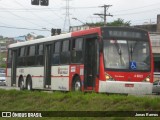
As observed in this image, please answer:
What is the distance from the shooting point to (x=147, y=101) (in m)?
13.7

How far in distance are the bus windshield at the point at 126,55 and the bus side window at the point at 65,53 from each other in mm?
3561

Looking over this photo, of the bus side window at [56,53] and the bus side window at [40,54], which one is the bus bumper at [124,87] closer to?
the bus side window at [56,53]

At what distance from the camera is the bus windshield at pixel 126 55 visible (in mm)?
21531

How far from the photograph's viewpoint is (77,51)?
23656 mm

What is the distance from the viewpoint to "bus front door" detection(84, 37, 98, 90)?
72.8 ft

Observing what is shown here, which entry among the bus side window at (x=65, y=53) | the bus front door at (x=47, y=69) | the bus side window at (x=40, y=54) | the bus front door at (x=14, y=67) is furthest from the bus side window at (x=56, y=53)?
the bus front door at (x=14, y=67)

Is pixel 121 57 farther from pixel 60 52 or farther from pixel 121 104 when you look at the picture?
pixel 121 104

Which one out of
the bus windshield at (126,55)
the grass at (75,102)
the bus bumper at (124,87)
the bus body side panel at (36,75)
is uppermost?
the bus windshield at (126,55)

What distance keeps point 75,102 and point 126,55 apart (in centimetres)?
603

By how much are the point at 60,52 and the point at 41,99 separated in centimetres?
757

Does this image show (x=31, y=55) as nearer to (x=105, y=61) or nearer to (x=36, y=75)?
(x=36, y=75)

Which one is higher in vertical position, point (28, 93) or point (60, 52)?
point (60, 52)

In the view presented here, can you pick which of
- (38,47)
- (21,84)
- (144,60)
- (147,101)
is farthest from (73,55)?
(147,101)

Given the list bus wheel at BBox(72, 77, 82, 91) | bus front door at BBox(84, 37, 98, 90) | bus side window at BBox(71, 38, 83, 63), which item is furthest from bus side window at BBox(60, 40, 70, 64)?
bus front door at BBox(84, 37, 98, 90)
